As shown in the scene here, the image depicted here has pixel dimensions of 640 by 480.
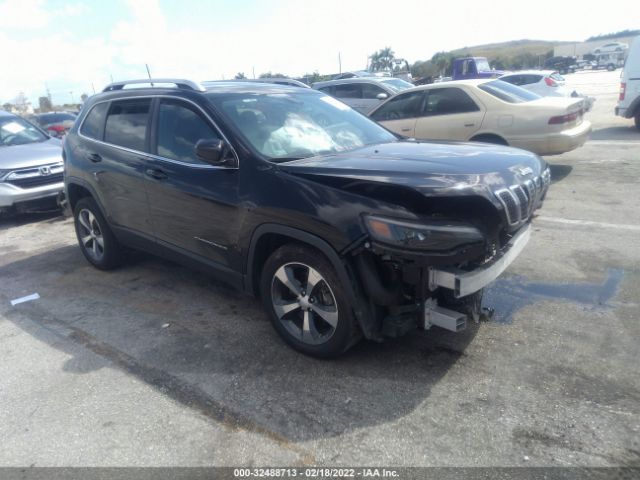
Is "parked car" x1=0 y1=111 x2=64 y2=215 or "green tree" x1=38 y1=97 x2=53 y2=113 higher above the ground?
"green tree" x1=38 y1=97 x2=53 y2=113

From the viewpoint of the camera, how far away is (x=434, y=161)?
3.22 meters

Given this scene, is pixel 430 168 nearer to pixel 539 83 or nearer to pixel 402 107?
pixel 402 107

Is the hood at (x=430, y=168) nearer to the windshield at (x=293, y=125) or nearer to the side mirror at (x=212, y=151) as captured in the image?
the windshield at (x=293, y=125)


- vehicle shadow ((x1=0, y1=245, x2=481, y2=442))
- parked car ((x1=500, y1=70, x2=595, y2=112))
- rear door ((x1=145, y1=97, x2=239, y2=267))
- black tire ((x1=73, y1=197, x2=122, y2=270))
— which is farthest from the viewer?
parked car ((x1=500, y1=70, x2=595, y2=112))

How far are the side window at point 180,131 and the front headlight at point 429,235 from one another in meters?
1.66

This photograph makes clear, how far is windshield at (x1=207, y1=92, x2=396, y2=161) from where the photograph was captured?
3697 millimetres

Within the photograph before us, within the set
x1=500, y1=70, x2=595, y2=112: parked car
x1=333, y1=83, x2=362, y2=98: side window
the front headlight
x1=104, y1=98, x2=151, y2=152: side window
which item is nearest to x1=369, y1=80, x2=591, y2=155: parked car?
x1=333, y1=83, x2=362, y2=98: side window

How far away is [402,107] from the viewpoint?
30.4 feet

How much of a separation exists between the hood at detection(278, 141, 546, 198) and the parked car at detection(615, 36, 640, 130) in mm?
10469

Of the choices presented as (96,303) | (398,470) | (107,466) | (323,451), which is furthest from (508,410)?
(96,303)

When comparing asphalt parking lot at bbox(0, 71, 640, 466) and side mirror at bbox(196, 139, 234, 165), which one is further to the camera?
side mirror at bbox(196, 139, 234, 165)

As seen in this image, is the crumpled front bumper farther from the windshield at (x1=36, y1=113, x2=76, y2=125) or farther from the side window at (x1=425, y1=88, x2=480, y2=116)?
the windshield at (x1=36, y1=113, x2=76, y2=125)

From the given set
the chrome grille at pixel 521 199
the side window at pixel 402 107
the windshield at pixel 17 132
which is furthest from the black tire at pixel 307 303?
the windshield at pixel 17 132

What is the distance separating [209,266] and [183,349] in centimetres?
68
